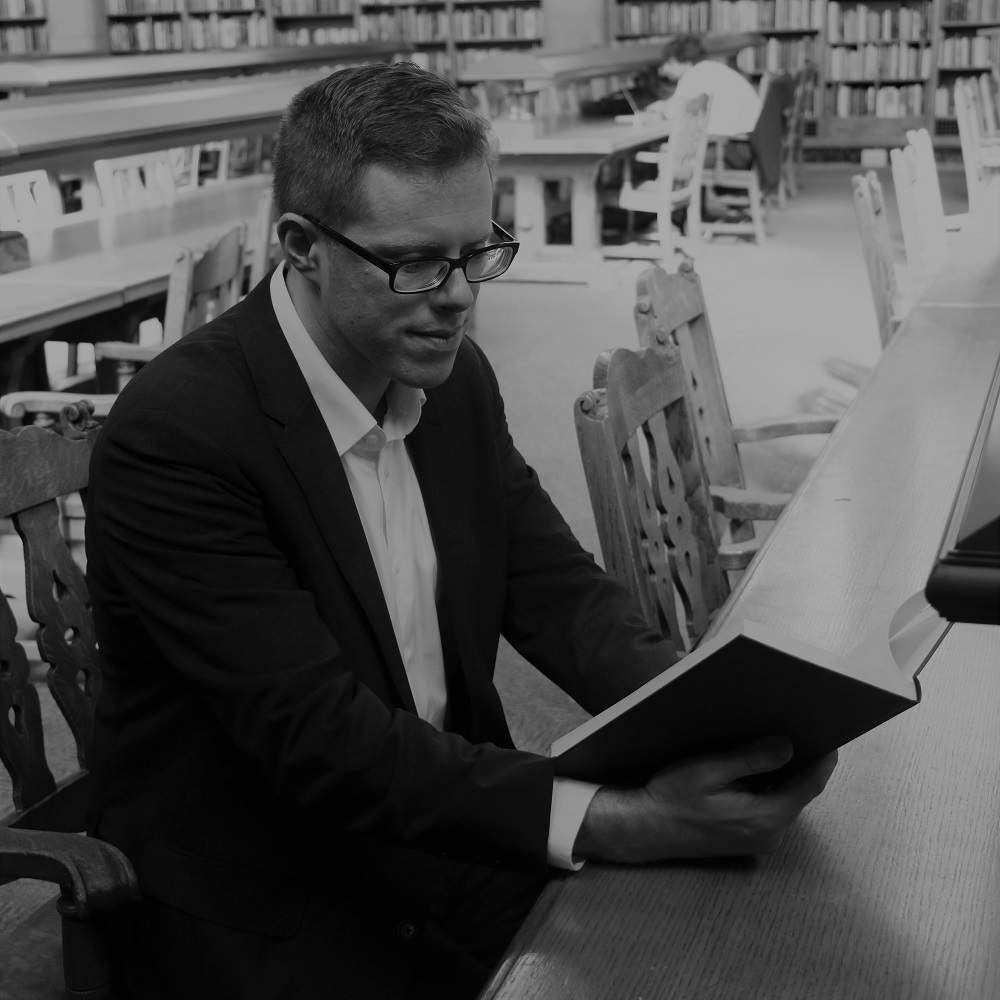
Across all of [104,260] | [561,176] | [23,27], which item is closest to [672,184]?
[561,176]

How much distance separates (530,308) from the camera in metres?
7.13

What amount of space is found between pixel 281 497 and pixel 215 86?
5.13 metres

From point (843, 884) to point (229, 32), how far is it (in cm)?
1343

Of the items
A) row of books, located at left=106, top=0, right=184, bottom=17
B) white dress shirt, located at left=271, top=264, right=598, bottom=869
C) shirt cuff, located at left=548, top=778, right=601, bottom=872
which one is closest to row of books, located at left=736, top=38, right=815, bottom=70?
row of books, located at left=106, top=0, right=184, bottom=17

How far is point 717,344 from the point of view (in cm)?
622

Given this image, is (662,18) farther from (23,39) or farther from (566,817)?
(566,817)

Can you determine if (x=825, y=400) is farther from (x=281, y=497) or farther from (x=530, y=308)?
(x=281, y=497)

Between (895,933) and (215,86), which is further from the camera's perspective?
(215,86)

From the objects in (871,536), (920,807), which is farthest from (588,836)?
(871,536)

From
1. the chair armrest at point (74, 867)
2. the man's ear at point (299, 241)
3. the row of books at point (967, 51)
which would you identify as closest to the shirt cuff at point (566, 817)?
the chair armrest at point (74, 867)

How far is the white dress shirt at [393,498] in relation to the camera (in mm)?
1314

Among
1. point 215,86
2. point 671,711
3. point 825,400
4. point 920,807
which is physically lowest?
point 825,400

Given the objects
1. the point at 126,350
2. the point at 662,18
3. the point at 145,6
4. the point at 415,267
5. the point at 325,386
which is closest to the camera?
the point at 415,267

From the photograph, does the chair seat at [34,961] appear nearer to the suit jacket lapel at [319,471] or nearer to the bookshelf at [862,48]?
the suit jacket lapel at [319,471]
